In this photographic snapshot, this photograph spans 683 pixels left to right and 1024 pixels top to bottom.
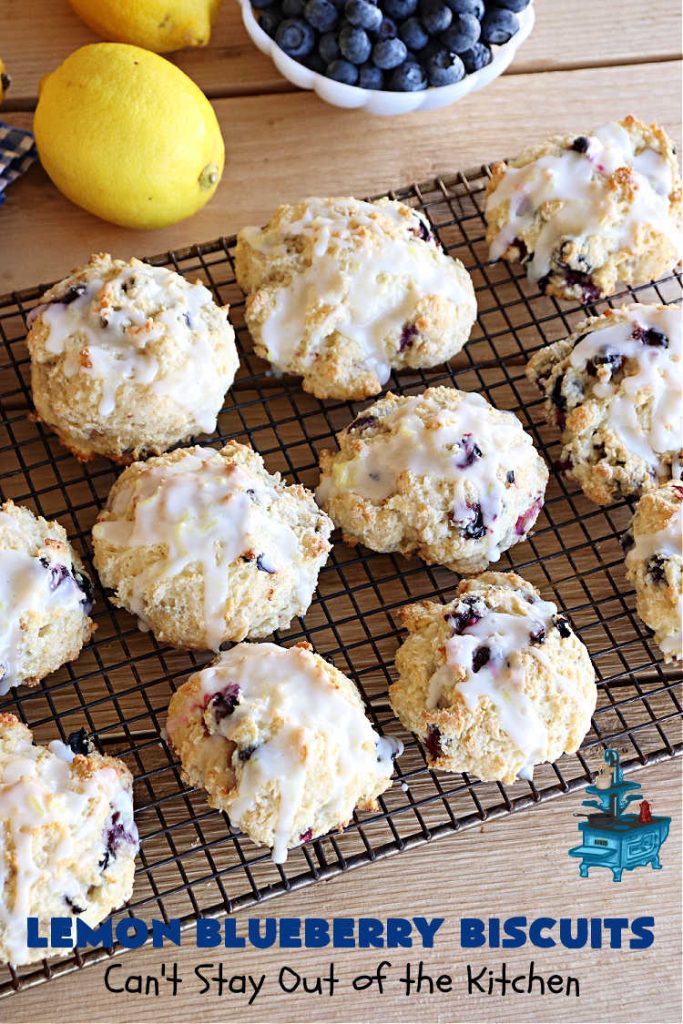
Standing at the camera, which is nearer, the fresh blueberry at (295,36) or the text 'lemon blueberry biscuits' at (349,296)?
the text 'lemon blueberry biscuits' at (349,296)

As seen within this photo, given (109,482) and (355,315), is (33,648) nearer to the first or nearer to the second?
(109,482)

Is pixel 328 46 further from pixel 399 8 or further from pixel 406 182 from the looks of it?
pixel 406 182

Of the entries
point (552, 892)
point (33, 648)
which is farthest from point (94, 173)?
point (552, 892)

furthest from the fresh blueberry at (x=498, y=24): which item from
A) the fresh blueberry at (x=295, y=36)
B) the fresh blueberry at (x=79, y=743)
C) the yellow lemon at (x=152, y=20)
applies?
the fresh blueberry at (x=79, y=743)

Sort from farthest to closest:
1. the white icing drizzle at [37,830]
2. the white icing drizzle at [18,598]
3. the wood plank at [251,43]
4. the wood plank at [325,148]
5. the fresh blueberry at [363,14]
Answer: the wood plank at [251,43] → the wood plank at [325,148] → the fresh blueberry at [363,14] → the white icing drizzle at [18,598] → the white icing drizzle at [37,830]

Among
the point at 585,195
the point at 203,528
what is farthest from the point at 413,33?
the point at 203,528

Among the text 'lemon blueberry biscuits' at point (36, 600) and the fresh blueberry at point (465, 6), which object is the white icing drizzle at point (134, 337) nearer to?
the text 'lemon blueberry biscuits' at point (36, 600)

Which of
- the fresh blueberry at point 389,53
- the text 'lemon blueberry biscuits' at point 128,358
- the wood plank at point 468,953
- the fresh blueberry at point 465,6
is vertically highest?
the fresh blueberry at point 465,6
